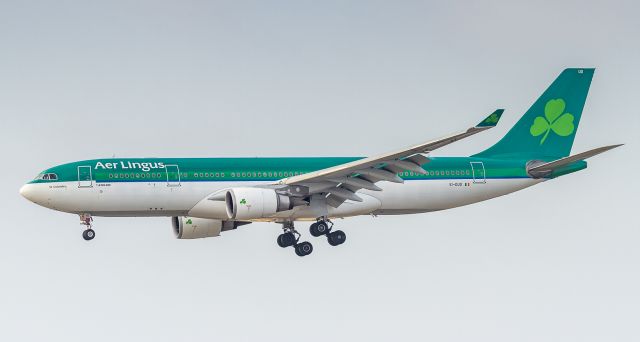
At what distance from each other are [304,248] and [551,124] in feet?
50.3

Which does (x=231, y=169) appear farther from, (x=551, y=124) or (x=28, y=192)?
(x=551, y=124)

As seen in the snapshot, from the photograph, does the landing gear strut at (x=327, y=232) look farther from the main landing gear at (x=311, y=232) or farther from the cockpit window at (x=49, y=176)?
the cockpit window at (x=49, y=176)

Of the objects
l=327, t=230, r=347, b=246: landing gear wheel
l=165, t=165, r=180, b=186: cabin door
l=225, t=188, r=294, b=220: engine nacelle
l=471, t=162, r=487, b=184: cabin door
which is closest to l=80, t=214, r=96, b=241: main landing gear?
l=165, t=165, r=180, b=186: cabin door

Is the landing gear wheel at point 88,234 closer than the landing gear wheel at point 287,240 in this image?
Yes

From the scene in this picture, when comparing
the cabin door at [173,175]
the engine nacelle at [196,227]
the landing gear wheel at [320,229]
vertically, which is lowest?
the landing gear wheel at [320,229]

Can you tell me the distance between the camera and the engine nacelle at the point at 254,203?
58062mm

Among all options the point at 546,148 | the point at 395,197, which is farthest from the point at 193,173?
the point at 546,148

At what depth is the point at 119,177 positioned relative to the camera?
5972 centimetres

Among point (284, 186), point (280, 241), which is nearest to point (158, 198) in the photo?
point (284, 186)

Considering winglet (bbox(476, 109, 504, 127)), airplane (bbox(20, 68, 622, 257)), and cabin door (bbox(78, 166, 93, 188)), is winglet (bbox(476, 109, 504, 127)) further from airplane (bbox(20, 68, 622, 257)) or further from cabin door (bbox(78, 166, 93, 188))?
cabin door (bbox(78, 166, 93, 188))

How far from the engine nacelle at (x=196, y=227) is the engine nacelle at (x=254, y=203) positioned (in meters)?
5.59

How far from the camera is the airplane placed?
58.6 meters

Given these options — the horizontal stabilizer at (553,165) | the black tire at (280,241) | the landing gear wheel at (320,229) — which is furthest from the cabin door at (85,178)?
the horizontal stabilizer at (553,165)

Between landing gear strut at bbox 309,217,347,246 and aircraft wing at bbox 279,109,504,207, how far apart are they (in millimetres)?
949
